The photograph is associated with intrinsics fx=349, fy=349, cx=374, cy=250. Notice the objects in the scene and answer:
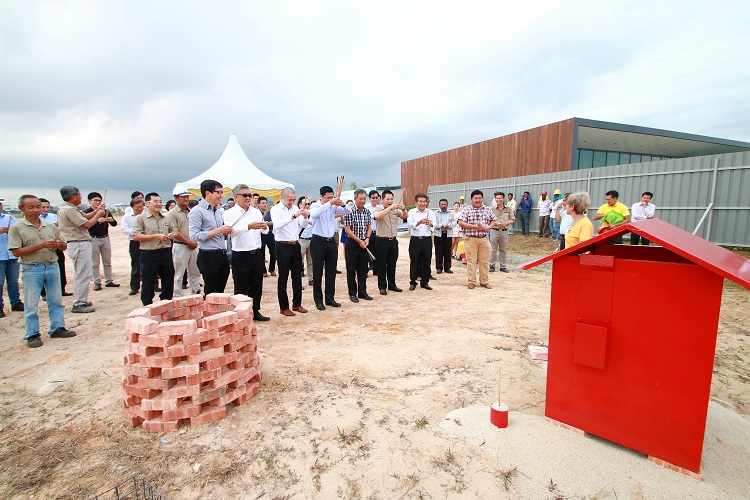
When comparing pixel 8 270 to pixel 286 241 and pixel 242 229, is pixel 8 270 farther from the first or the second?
pixel 286 241

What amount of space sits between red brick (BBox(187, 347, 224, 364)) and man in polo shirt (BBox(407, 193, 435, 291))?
4.95 meters

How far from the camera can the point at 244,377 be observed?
2975mm

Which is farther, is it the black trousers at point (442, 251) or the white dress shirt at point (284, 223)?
the black trousers at point (442, 251)

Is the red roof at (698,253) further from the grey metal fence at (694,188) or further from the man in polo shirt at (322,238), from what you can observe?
the grey metal fence at (694,188)

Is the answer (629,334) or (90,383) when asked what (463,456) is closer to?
(629,334)

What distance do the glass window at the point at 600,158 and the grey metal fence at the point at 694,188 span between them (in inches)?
324

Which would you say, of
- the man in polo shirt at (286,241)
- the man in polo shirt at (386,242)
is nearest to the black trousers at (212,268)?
the man in polo shirt at (286,241)

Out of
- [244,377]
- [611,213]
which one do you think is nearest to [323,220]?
[244,377]

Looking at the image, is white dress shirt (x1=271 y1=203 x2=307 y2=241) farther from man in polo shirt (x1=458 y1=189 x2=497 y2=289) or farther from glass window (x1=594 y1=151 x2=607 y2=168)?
glass window (x1=594 y1=151 x2=607 y2=168)

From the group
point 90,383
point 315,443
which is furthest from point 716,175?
point 90,383

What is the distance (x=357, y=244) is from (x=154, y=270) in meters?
3.30

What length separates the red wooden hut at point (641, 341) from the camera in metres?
1.98

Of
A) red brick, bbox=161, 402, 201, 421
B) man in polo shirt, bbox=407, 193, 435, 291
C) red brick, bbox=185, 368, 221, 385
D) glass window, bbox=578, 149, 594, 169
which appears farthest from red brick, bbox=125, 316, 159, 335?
glass window, bbox=578, 149, 594, 169

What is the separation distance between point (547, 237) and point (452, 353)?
40.8 feet
